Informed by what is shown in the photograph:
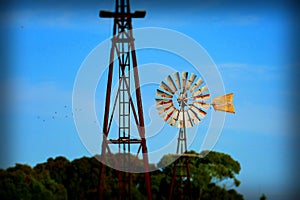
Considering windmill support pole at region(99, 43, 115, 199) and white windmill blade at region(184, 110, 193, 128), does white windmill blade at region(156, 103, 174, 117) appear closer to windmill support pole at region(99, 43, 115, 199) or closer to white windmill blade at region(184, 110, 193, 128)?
white windmill blade at region(184, 110, 193, 128)

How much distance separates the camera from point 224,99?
18.2 meters

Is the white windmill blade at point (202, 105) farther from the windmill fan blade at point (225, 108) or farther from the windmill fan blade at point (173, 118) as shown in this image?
the windmill fan blade at point (173, 118)

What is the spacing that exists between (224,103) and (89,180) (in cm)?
1063

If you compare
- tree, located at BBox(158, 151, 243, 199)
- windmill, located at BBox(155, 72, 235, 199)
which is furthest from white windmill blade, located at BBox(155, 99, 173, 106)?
tree, located at BBox(158, 151, 243, 199)

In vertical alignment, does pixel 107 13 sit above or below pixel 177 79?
above

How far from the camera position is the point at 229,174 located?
27.2m

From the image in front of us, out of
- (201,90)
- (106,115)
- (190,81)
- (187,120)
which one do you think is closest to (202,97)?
(201,90)

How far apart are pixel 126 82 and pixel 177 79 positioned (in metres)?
2.75

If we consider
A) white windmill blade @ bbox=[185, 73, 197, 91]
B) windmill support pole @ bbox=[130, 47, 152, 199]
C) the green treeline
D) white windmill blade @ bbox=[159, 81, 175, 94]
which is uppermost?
white windmill blade @ bbox=[185, 73, 197, 91]

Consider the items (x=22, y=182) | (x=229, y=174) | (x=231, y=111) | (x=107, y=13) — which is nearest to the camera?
(x=107, y=13)

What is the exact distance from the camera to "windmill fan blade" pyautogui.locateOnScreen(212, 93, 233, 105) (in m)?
18.1

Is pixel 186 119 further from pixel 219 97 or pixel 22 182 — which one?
pixel 22 182

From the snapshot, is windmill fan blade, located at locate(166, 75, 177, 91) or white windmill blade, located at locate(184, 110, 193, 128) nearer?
windmill fan blade, located at locate(166, 75, 177, 91)

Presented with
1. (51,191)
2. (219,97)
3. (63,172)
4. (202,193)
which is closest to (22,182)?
(51,191)
